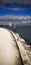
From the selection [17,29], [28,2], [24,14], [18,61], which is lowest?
[18,61]

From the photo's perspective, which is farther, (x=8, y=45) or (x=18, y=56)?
(x=8, y=45)

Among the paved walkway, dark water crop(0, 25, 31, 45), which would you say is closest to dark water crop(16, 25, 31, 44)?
dark water crop(0, 25, 31, 45)

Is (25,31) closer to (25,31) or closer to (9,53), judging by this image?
(25,31)

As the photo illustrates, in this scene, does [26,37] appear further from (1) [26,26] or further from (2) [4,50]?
(2) [4,50]

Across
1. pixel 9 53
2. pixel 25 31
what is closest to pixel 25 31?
pixel 25 31

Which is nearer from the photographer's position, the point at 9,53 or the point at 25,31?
the point at 9,53

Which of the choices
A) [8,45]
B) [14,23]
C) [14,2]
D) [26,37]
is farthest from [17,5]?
[8,45]

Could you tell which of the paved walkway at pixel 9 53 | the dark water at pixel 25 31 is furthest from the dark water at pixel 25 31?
the paved walkway at pixel 9 53

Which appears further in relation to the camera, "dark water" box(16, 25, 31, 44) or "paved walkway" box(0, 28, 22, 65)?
"dark water" box(16, 25, 31, 44)

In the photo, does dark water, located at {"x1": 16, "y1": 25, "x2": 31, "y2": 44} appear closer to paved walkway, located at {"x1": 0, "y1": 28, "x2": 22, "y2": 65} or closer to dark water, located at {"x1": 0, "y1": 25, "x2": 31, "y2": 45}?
dark water, located at {"x1": 0, "y1": 25, "x2": 31, "y2": 45}

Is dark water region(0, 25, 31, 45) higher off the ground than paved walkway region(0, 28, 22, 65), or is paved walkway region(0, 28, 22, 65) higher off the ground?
dark water region(0, 25, 31, 45)

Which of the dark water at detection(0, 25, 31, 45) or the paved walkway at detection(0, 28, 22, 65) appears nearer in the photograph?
Result: the paved walkway at detection(0, 28, 22, 65)
